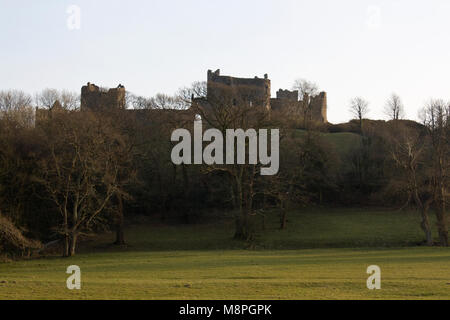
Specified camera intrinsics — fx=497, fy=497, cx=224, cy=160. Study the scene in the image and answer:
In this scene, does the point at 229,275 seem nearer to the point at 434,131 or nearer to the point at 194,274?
the point at 194,274

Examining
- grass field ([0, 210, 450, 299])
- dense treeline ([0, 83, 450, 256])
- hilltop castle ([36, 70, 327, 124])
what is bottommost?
grass field ([0, 210, 450, 299])

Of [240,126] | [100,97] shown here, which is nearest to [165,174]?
[240,126]

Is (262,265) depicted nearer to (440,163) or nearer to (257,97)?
(440,163)

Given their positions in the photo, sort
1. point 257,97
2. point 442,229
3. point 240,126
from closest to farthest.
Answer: point 442,229, point 240,126, point 257,97

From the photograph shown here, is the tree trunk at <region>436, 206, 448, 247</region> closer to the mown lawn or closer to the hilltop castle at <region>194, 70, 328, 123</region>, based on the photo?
the mown lawn

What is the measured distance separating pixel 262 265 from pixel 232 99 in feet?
75.6

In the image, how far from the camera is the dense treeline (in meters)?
35.8

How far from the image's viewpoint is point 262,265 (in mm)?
25953

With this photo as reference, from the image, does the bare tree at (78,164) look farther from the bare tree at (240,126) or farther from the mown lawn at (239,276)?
the bare tree at (240,126)

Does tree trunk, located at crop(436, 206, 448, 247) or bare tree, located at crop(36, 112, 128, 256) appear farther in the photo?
tree trunk, located at crop(436, 206, 448, 247)

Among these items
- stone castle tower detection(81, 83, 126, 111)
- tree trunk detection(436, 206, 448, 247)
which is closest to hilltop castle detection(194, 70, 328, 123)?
stone castle tower detection(81, 83, 126, 111)

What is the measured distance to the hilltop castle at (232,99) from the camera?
4476 cm

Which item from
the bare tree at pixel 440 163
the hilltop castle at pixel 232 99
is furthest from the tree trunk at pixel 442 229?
the hilltop castle at pixel 232 99

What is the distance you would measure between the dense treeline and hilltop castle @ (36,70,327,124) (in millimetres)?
1253
